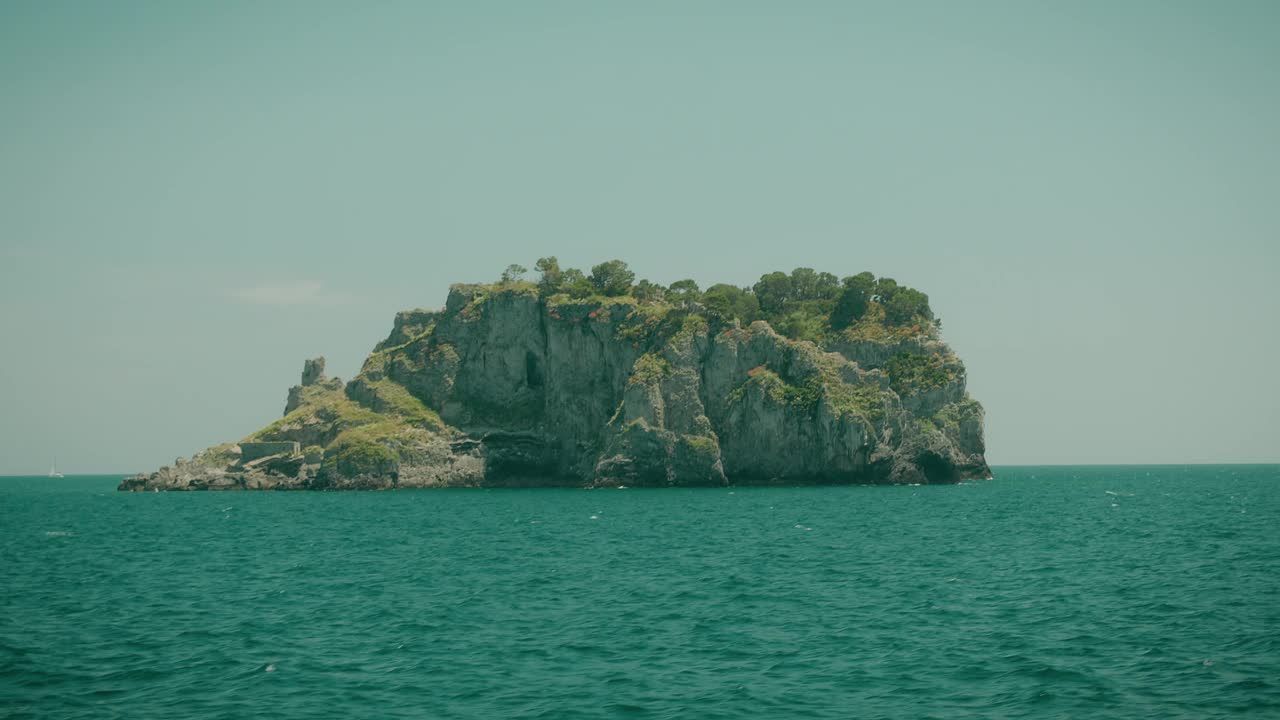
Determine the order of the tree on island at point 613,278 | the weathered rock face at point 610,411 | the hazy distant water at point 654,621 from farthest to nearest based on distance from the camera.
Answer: the tree on island at point 613,278
the weathered rock face at point 610,411
the hazy distant water at point 654,621

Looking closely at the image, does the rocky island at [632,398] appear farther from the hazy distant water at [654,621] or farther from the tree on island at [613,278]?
the hazy distant water at [654,621]

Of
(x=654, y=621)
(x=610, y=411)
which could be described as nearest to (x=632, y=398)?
(x=610, y=411)

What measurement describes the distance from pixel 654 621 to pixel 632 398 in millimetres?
88523

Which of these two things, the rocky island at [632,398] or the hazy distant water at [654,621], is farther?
the rocky island at [632,398]

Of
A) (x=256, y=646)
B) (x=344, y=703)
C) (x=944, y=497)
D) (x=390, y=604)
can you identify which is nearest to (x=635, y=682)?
(x=344, y=703)

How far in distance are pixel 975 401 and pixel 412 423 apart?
74.9 meters

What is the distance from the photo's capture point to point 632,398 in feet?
403

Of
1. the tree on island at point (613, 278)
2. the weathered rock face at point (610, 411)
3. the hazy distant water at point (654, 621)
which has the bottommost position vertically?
the hazy distant water at point (654, 621)

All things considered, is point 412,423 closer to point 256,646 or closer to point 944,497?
point 944,497

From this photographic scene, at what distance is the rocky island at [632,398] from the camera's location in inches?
4806

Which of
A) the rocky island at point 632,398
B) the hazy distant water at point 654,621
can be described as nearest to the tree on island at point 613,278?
the rocky island at point 632,398

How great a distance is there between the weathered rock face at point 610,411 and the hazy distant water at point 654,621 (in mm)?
53663

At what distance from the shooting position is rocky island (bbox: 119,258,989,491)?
400 ft

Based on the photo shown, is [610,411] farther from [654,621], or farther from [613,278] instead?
[654,621]
